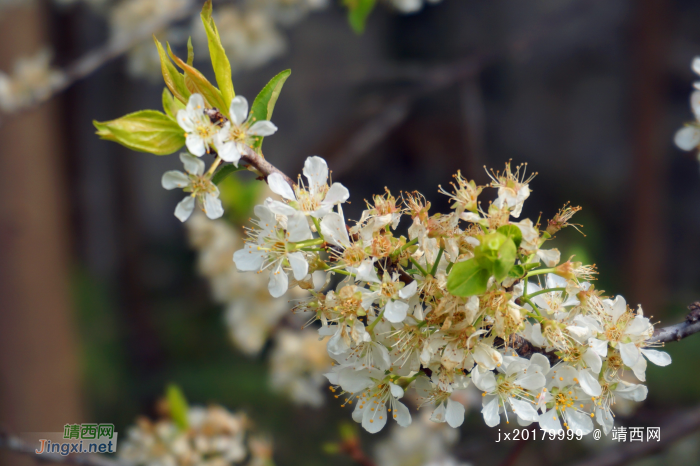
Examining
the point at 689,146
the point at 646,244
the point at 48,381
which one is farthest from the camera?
the point at 646,244

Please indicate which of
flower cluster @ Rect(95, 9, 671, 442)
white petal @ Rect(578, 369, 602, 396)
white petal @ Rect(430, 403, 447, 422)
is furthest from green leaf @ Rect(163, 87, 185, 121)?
white petal @ Rect(578, 369, 602, 396)

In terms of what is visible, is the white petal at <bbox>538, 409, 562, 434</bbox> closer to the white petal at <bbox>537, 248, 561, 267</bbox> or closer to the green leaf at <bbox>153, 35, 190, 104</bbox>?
the white petal at <bbox>537, 248, 561, 267</bbox>

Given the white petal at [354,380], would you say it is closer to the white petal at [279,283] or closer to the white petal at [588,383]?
the white petal at [279,283]

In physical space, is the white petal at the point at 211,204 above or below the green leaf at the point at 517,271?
above

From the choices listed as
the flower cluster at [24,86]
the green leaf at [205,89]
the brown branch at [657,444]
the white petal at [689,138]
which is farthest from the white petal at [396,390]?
the flower cluster at [24,86]

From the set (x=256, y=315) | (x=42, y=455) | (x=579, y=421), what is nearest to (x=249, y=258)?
(x=579, y=421)

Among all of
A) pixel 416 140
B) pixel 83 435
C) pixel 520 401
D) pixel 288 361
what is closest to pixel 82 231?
pixel 416 140

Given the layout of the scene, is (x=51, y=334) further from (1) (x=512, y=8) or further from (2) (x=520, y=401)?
(1) (x=512, y=8)
